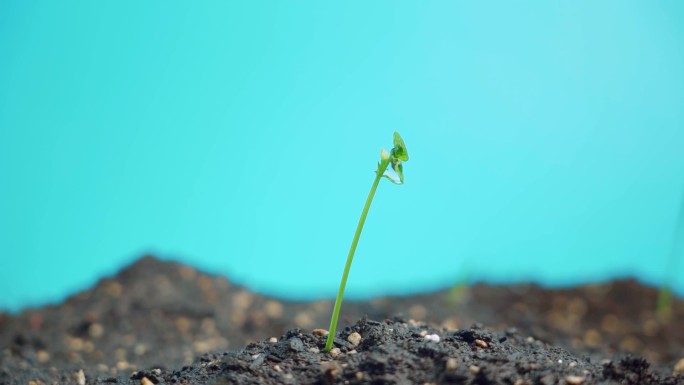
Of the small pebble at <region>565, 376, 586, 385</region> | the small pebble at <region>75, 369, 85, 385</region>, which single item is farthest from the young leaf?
the small pebble at <region>75, 369, 85, 385</region>

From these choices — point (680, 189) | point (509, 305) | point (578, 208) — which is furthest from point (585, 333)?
point (680, 189)

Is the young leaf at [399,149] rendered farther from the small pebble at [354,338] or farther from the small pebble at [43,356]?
the small pebble at [43,356]

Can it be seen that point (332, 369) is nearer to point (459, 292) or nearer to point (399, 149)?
point (399, 149)

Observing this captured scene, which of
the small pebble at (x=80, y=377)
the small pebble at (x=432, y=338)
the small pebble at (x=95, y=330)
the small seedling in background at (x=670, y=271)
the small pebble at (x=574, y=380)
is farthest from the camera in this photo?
the small seedling in background at (x=670, y=271)

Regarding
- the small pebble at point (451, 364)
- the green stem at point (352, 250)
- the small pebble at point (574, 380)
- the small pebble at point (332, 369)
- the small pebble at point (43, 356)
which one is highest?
the green stem at point (352, 250)

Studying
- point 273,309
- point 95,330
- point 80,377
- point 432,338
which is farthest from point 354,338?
point 273,309

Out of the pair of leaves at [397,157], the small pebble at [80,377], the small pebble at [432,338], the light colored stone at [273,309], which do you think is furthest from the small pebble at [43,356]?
the pair of leaves at [397,157]
